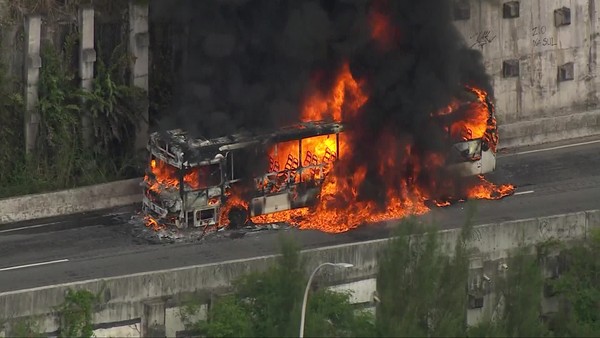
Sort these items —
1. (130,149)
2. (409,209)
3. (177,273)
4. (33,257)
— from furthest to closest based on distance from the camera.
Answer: (130,149), (409,209), (33,257), (177,273)

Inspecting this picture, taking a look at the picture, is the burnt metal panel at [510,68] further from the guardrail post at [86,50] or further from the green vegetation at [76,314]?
the green vegetation at [76,314]

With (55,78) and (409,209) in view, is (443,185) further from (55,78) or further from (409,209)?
(55,78)

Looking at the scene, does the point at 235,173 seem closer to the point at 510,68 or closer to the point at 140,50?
the point at 140,50

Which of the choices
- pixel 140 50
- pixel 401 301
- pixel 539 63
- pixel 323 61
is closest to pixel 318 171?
pixel 323 61

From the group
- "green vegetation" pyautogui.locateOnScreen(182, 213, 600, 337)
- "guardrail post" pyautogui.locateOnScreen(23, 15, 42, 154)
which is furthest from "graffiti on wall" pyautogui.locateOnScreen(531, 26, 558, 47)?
"guardrail post" pyautogui.locateOnScreen(23, 15, 42, 154)

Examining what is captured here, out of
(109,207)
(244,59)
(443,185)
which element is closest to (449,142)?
(443,185)
